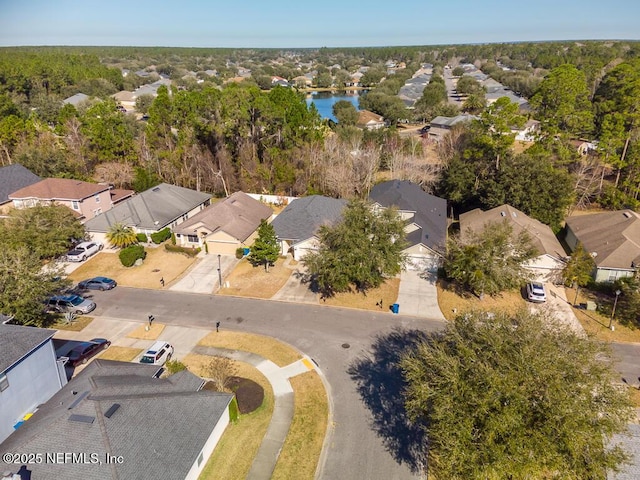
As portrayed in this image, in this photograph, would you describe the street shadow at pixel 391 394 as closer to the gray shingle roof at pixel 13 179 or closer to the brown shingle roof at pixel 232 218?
the brown shingle roof at pixel 232 218

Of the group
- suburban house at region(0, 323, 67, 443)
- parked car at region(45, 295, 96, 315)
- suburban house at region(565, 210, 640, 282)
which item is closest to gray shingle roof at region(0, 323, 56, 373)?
suburban house at region(0, 323, 67, 443)

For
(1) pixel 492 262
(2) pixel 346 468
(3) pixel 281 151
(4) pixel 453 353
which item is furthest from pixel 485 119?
(2) pixel 346 468

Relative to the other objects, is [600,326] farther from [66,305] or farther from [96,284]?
[96,284]

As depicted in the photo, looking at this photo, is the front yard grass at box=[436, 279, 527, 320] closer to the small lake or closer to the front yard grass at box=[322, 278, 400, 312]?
the front yard grass at box=[322, 278, 400, 312]

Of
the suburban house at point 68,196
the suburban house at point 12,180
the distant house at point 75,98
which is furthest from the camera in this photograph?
the distant house at point 75,98

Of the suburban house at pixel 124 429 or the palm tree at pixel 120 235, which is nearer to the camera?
the suburban house at pixel 124 429

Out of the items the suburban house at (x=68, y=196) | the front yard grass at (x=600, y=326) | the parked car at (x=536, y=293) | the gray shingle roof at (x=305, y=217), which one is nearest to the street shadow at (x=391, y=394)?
the parked car at (x=536, y=293)
